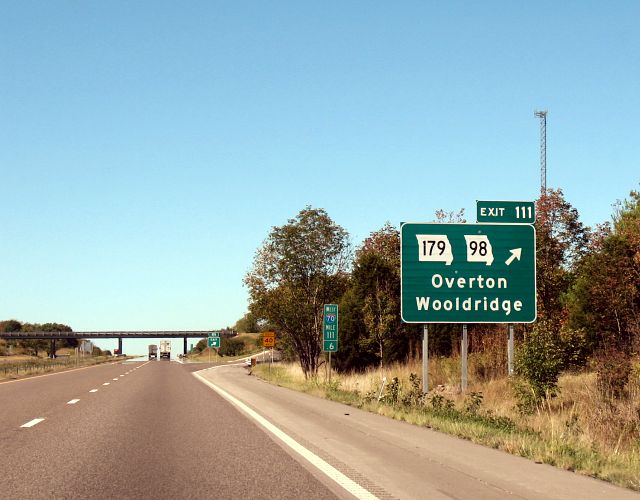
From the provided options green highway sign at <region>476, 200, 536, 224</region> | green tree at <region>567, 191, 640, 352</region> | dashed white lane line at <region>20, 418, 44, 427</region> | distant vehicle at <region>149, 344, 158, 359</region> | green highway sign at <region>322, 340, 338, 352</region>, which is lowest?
distant vehicle at <region>149, 344, 158, 359</region>

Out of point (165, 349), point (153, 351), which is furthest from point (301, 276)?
point (153, 351)

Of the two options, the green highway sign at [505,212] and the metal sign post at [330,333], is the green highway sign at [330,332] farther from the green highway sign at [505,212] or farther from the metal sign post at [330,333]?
the green highway sign at [505,212]

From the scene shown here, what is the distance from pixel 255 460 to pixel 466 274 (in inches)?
414

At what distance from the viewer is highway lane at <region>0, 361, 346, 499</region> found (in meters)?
8.27

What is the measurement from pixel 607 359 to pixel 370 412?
6168mm

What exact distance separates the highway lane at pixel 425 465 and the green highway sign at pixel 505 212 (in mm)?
7330

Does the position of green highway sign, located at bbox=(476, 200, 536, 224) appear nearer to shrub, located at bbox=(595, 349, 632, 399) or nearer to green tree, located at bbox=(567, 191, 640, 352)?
shrub, located at bbox=(595, 349, 632, 399)

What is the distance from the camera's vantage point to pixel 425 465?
9867 mm

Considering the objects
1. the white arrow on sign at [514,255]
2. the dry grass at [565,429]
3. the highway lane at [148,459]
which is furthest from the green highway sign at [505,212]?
the highway lane at [148,459]

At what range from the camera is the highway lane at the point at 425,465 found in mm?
8023

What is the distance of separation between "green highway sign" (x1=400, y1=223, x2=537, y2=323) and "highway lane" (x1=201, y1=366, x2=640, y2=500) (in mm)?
4568

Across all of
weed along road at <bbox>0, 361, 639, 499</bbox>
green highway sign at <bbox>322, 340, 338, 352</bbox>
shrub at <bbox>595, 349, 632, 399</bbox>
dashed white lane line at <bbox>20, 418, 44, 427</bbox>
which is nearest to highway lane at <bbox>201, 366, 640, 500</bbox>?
weed along road at <bbox>0, 361, 639, 499</bbox>

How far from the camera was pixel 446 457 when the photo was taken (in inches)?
409

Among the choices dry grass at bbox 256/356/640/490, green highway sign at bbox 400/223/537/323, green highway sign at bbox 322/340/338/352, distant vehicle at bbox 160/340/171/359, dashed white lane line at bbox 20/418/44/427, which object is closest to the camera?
dry grass at bbox 256/356/640/490
